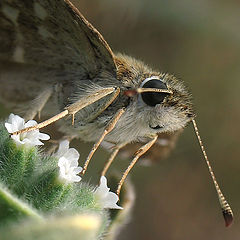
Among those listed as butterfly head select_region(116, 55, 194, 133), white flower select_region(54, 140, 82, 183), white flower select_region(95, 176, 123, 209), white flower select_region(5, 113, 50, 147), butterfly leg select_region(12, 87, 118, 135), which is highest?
butterfly head select_region(116, 55, 194, 133)

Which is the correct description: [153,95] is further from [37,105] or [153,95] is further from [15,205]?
[15,205]

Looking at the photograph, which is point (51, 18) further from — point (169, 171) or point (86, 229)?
point (169, 171)

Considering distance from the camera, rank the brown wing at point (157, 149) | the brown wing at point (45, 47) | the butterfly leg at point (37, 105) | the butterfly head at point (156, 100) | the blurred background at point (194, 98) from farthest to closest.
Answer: the blurred background at point (194, 98), the brown wing at point (157, 149), the butterfly leg at point (37, 105), the brown wing at point (45, 47), the butterfly head at point (156, 100)

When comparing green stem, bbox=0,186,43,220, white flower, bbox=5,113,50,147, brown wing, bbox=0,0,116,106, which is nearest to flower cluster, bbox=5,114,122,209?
white flower, bbox=5,113,50,147

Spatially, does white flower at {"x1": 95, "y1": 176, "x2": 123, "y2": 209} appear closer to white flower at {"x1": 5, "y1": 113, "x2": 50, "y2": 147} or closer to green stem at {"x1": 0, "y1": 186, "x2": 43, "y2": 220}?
white flower at {"x1": 5, "y1": 113, "x2": 50, "y2": 147}

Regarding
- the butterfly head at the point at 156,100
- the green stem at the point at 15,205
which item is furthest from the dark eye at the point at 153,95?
the green stem at the point at 15,205

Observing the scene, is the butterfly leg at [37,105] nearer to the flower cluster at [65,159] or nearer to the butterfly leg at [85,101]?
the butterfly leg at [85,101]
